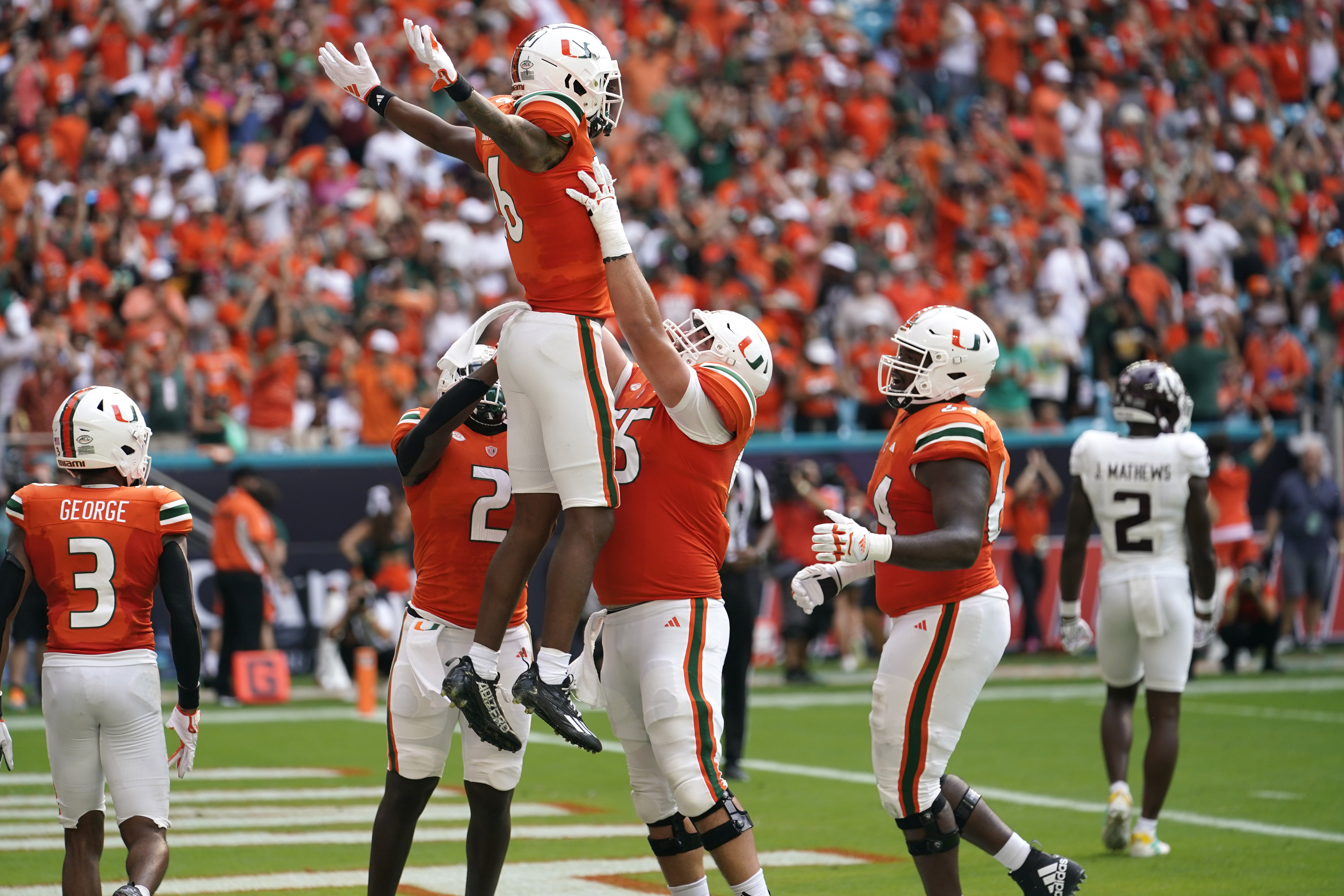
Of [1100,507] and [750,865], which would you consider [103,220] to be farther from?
[750,865]

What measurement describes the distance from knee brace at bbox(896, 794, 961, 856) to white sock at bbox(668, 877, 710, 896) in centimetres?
71

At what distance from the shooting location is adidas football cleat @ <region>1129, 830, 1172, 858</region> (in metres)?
8.23

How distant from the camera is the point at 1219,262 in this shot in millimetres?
21797

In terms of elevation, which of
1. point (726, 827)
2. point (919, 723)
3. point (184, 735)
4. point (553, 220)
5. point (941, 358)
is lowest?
point (726, 827)

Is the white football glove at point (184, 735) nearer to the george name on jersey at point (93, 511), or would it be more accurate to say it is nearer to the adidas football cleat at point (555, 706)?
the george name on jersey at point (93, 511)

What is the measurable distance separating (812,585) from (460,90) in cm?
188

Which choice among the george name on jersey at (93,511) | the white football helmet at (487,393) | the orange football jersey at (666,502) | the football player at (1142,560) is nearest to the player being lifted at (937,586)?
A: the orange football jersey at (666,502)

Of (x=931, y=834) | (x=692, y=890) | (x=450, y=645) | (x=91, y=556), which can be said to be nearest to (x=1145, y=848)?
(x=931, y=834)

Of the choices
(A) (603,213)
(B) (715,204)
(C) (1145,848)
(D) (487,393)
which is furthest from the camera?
(B) (715,204)

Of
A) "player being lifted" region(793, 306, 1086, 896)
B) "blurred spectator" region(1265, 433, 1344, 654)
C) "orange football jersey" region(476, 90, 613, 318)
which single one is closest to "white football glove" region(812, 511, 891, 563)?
"player being lifted" region(793, 306, 1086, 896)

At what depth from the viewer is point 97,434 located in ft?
19.9

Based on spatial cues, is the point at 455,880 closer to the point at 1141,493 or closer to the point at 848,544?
the point at 848,544

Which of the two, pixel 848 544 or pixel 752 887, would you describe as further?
pixel 752 887

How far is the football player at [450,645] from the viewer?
6031 mm
